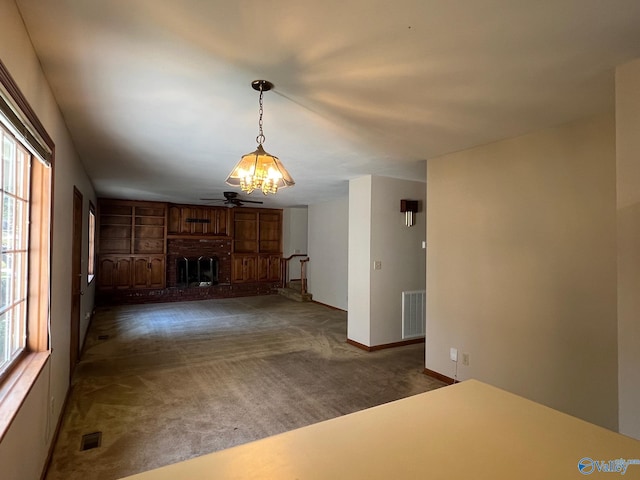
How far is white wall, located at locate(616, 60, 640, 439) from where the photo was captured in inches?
68.9

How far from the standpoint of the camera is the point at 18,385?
1.66 m

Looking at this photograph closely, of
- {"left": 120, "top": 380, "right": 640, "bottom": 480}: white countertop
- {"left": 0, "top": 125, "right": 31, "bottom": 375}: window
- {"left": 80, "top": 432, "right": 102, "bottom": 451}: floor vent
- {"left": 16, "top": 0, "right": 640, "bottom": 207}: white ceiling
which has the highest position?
{"left": 16, "top": 0, "right": 640, "bottom": 207}: white ceiling

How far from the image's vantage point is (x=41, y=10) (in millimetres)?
1426

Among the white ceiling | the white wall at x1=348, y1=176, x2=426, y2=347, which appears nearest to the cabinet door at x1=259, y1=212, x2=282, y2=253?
the white wall at x1=348, y1=176, x2=426, y2=347

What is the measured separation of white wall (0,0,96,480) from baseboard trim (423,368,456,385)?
3.32 m

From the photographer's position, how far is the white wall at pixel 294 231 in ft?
31.0

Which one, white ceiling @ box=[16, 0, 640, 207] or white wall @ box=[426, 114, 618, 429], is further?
white wall @ box=[426, 114, 618, 429]

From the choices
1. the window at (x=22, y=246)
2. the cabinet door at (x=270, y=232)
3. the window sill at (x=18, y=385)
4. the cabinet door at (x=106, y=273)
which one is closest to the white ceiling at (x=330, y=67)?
the window at (x=22, y=246)

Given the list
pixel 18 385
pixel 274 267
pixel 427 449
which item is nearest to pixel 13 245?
pixel 18 385

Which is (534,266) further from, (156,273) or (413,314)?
(156,273)

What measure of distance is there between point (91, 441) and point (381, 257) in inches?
138

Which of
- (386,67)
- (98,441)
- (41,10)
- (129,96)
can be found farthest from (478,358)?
(41,10)

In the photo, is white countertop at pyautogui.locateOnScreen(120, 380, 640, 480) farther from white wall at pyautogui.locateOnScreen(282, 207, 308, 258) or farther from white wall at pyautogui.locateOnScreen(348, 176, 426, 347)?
white wall at pyautogui.locateOnScreen(282, 207, 308, 258)

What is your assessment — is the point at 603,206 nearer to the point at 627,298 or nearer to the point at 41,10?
the point at 627,298
